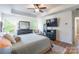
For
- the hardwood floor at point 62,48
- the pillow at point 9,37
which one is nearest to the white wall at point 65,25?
the hardwood floor at point 62,48

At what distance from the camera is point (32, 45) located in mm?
2293

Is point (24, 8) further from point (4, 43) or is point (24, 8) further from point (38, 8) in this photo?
point (4, 43)

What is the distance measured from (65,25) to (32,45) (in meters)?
0.73

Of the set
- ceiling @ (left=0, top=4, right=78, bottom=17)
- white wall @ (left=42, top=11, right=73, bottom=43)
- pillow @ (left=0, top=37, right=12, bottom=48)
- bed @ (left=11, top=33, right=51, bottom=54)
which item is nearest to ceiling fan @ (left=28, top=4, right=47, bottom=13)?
ceiling @ (left=0, top=4, right=78, bottom=17)

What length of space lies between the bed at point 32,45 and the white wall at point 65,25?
310 mm

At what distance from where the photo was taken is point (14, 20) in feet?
7.68

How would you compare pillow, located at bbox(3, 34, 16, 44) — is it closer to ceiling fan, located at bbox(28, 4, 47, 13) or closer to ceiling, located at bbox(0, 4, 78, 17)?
ceiling, located at bbox(0, 4, 78, 17)

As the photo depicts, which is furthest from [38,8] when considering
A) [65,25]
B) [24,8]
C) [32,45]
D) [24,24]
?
[32,45]

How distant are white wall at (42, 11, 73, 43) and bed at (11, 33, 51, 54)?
12.2 inches

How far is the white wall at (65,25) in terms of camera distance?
229 centimetres

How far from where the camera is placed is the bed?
7.29 ft
